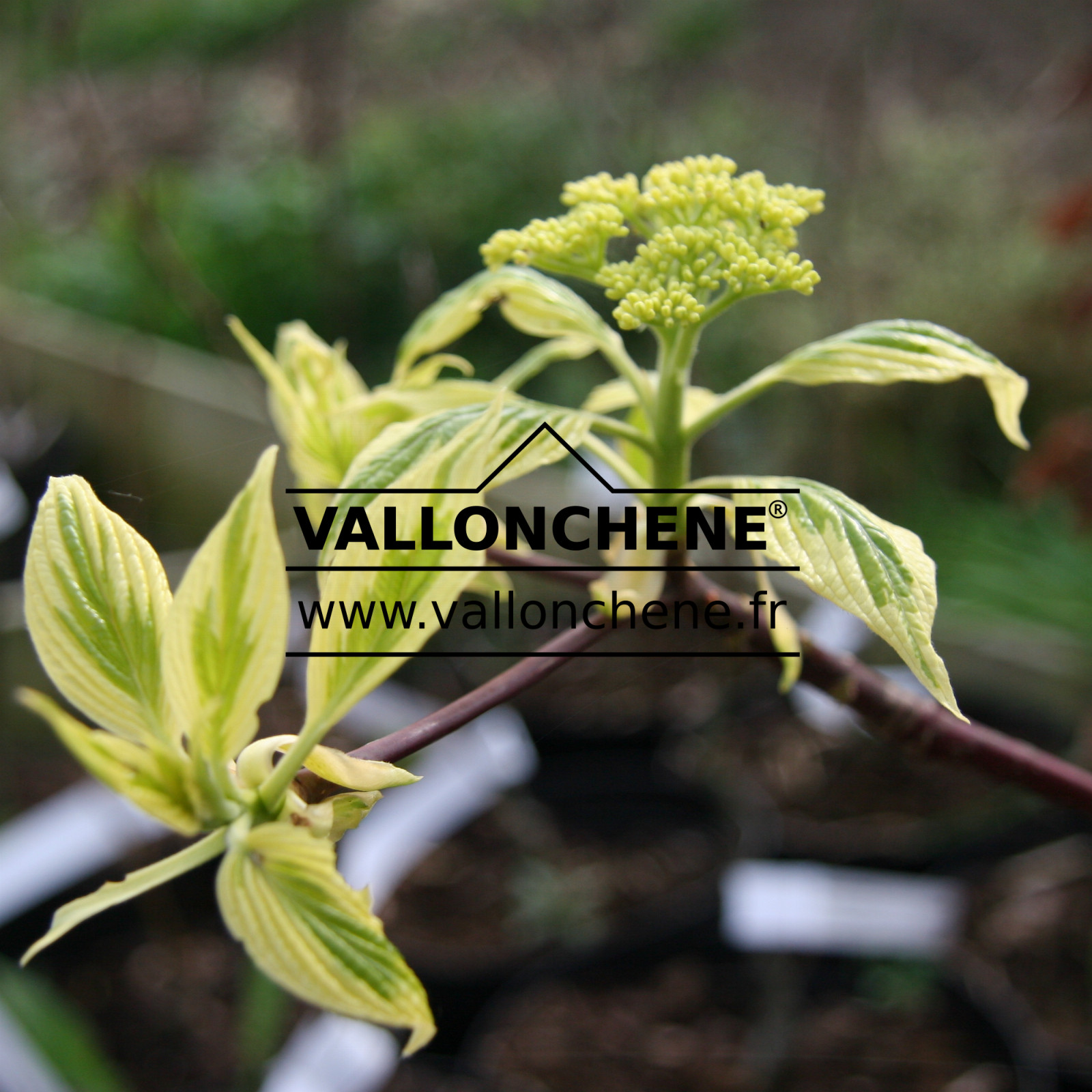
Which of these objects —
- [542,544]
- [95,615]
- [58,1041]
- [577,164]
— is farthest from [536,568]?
[577,164]

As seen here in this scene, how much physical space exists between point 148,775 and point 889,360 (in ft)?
0.70

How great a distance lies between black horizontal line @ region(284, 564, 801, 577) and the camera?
0.19m

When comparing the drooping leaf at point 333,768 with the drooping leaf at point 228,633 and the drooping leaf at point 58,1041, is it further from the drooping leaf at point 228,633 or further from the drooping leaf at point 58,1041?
the drooping leaf at point 58,1041

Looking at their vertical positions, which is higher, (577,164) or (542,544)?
(577,164)

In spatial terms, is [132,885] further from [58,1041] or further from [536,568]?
[58,1041]

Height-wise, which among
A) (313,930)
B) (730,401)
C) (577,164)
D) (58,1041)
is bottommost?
(58,1041)

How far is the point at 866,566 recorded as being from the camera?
0.22m

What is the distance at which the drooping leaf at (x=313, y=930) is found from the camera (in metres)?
0.18

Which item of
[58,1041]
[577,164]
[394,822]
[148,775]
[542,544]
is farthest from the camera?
[577,164]

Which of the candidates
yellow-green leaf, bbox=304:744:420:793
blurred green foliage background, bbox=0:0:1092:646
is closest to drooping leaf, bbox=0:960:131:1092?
blurred green foliage background, bbox=0:0:1092:646

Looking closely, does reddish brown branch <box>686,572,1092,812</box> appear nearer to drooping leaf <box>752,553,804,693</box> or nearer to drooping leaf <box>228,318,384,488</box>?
drooping leaf <box>752,553,804,693</box>

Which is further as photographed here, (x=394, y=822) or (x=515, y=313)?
(x=394, y=822)

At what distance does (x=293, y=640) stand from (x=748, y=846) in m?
0.75

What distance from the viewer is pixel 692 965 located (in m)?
0.96
